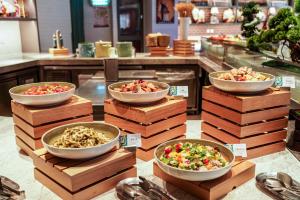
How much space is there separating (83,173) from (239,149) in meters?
0.71

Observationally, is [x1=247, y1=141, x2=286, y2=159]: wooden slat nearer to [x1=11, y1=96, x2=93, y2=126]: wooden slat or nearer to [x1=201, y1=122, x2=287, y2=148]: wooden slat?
[x1=201, y1=122, x2=287, y2=148]: wooden slat

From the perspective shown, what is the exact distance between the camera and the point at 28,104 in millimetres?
1506

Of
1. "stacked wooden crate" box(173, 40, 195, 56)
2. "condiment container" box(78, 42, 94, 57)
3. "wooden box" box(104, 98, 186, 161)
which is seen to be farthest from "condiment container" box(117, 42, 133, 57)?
"wooden box" box(104, 98, 186, 161)

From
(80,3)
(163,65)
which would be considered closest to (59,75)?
(163,65)

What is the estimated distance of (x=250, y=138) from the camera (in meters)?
1.52

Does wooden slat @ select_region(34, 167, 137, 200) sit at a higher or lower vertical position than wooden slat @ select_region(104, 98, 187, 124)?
lower

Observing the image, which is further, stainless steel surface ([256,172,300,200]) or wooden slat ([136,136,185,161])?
wooden slat ([136,136,185,161])

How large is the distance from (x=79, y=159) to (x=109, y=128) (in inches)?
9.3

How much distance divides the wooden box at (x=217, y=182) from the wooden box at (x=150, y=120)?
19 cm

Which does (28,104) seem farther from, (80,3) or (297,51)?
(80,3)

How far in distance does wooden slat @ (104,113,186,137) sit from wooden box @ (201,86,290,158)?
18 centimetres

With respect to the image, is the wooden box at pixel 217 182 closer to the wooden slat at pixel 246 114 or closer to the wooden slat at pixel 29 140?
the wooden slat at pixel 246 114

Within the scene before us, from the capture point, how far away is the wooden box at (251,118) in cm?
149

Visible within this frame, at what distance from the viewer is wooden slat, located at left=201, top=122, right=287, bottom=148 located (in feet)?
5.00
